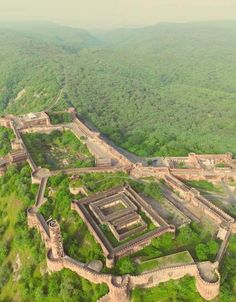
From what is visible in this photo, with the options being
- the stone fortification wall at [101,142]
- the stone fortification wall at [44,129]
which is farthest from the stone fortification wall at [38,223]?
the stone fortification wall at [44,129]

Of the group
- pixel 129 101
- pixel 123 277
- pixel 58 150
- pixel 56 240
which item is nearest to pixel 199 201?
pixel 123 277

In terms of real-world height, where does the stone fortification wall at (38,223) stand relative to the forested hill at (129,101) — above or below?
above

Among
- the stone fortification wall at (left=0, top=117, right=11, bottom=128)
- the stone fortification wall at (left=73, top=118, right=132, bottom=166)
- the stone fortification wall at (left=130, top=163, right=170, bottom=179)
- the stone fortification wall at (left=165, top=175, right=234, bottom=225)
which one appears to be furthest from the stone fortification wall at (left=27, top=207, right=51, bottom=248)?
the stone fortification wall at (left=0, top=117, right=11, bottom=128)

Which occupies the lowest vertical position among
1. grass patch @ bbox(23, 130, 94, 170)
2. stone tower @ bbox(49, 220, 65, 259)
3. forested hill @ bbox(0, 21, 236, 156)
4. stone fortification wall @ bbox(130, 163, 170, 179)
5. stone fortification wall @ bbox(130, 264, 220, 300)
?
forested hill @ bbox(0, 21, 236, 156)

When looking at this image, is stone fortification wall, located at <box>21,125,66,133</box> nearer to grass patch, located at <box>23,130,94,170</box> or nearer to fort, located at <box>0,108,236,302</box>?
fort, located at <box>0,108,236,302</box>

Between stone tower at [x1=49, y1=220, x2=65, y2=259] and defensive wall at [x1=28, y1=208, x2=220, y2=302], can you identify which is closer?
defensive wall at [x1=28, y1=208, x2=220, y2=302]

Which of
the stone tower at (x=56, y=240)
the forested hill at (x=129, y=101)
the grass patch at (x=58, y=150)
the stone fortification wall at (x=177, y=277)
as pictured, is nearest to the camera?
the stone fortification wall at (x=177, y=277)

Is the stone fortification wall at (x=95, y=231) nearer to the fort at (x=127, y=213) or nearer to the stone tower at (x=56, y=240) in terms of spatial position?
the fort at (x=127, y=213)

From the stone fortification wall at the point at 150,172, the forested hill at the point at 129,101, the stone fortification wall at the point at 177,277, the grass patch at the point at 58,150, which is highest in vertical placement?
the stone fortification wall at the point at 177,277
